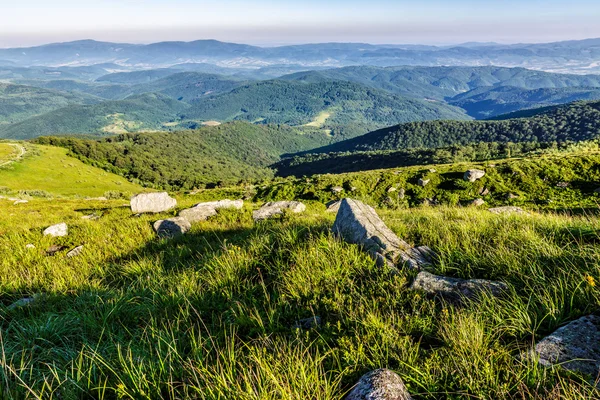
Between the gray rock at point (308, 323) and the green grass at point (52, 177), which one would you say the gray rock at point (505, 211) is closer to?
the gray rock at point (308, 323)

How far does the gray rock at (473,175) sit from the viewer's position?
34.5m

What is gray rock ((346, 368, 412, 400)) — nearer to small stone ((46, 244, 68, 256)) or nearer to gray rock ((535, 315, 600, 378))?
gray rock ((535, 315, 600, 378))

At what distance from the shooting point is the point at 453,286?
400 cm

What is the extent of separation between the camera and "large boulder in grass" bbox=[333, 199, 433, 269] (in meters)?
4.89

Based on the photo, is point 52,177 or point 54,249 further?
point 52,177

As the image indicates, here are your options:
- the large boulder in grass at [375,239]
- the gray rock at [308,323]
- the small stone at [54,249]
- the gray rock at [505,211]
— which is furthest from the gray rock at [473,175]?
the small stone at [54,249]

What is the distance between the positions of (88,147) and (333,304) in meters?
191

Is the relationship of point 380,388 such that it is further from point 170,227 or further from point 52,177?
point 52,177

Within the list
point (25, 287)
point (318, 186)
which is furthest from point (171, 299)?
point (318, 186)

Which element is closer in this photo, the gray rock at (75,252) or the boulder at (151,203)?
the gray rock at (75,252)

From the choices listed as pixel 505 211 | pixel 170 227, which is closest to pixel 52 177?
pixel 170 227

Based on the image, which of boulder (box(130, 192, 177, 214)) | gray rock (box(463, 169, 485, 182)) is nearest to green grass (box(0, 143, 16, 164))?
boulder (box(130, 192, 177, 214))

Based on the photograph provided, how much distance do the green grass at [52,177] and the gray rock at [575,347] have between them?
86959 mm

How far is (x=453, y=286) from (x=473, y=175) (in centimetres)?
3576
